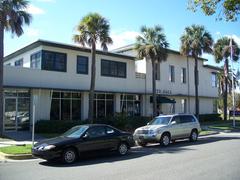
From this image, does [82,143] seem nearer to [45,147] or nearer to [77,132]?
[77,132]

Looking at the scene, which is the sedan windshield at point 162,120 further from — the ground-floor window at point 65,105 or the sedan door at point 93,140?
the ground-floor window at point 65,105

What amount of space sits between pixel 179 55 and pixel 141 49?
9853mm

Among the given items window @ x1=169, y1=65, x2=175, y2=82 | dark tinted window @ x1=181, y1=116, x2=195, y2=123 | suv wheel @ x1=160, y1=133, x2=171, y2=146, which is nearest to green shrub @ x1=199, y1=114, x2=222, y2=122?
window @ x1=169, y1=65, x2=175, y2=82

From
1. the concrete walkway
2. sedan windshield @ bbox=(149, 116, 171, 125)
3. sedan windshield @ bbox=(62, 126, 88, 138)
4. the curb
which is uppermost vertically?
sedan windshield @ bbox=(149, 116, 171, 125)

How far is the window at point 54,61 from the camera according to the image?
25.7 m

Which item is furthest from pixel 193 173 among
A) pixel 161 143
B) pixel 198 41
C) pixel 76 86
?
pixel 198 41

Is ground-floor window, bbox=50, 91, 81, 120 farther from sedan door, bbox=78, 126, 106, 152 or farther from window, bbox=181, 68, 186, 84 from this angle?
window, bbox=181, 68, 186, 84

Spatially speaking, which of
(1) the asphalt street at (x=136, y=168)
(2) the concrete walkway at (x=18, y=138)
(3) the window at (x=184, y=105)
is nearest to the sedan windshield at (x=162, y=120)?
(1) the asphalt street at (x=136, y=168)

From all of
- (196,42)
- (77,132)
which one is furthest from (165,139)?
(196,42)

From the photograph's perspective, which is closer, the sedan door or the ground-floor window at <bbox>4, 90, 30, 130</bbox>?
the sedan door

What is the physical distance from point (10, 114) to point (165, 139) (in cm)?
1197

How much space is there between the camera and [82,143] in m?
12.9

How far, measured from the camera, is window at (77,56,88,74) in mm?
28016

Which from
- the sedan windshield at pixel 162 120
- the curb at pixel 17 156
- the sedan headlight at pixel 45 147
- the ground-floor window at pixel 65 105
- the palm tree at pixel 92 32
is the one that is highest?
the palm tree at pixel 92 32
